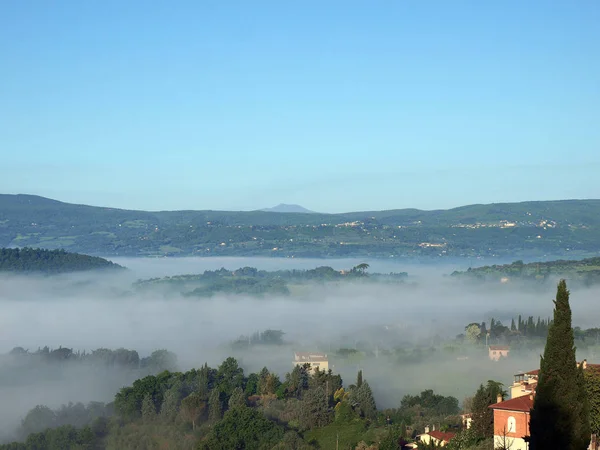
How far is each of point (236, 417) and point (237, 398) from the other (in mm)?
10275

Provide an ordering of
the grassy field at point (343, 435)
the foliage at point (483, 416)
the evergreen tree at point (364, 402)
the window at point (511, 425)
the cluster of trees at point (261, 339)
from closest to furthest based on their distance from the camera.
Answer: the window at point (511, 425), the foliage at point (483, 416), the grassy field at point (343, 435), the evergreen tree at point (364, 402), the cluster of trees at point (261, 339)

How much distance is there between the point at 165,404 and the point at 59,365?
198 ft

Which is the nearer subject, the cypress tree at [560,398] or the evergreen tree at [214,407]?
the cypress tree at [560,398]

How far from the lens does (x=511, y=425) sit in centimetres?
4525

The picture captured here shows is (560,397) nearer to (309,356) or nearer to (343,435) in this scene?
(343,435)

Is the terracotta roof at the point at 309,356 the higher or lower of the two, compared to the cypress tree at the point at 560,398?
lower

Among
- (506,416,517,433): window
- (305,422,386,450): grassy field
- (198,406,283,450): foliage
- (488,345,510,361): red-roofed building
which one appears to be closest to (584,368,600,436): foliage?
(506,416,517,433): window

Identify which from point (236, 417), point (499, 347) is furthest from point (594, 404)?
point (499, 347)

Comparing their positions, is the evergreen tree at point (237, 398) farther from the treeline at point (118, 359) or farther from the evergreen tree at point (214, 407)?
the treeline at point (118, 359)

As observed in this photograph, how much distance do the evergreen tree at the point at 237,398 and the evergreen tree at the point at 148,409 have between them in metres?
6.01

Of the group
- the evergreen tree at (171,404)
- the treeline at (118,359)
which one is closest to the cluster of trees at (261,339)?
the treeline at (118,359)

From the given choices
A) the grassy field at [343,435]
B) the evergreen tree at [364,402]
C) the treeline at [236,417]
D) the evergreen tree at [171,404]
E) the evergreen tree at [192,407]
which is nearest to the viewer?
the grassy field at [343,435]

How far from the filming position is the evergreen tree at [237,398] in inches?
3039

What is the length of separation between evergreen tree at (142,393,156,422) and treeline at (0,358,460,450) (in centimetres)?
8
